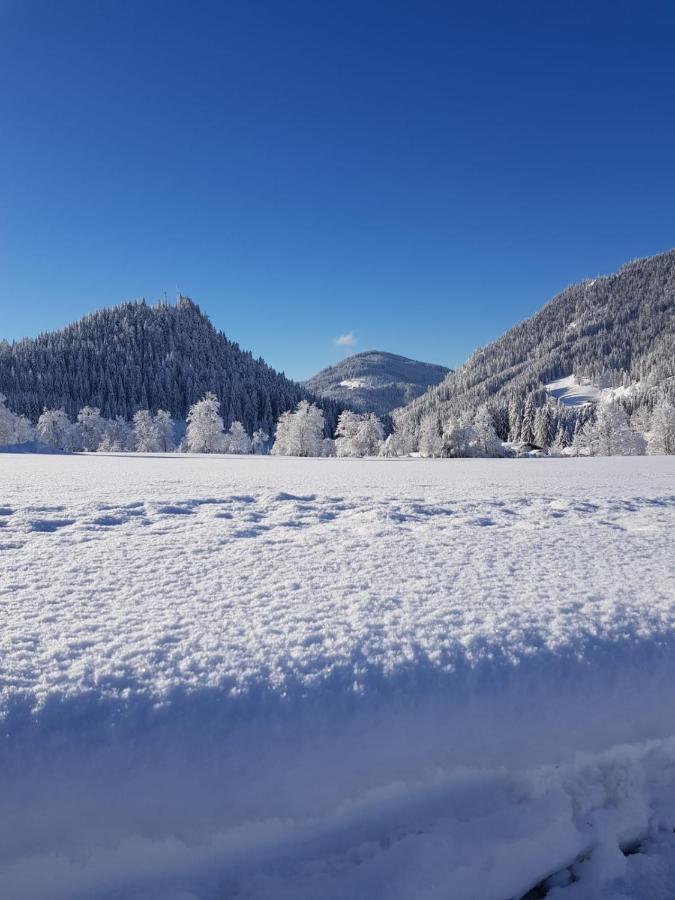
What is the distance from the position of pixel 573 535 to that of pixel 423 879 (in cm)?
461

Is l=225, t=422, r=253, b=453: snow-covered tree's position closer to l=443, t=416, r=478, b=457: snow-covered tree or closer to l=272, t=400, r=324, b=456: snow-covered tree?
l=272, t=400, r=324, b=456: snow-covered tree

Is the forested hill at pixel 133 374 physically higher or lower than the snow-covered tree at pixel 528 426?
higher

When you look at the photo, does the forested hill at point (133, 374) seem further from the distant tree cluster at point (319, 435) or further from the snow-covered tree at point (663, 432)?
the snow-covered tree at point (663, 432)

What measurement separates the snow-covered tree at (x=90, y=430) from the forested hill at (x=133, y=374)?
1786 inches

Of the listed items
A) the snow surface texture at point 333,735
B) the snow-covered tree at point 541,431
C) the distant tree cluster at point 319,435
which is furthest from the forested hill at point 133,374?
the snow surface texture at point 333,735

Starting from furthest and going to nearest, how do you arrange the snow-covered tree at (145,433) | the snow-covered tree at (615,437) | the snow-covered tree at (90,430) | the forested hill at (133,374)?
the forested hill at (133,374), the snow-covered tree at (90,430), the snow-covered tree at (145,433), the snow-covered tree at (615,437)

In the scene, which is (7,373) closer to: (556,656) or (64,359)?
(64,359)

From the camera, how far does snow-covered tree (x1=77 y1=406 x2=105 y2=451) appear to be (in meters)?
77.3

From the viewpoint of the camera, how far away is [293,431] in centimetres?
5672

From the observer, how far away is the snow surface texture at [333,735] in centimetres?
205

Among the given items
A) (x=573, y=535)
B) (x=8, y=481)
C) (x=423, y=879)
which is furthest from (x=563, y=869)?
(x=8, y=481)

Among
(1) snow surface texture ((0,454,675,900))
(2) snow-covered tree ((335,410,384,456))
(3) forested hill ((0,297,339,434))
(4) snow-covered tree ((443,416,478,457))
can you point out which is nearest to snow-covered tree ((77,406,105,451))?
(2) snow-covered tree ((335,410,384,456))

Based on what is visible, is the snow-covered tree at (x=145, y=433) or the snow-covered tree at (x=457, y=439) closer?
the snow-covered tree at (x=457, y=439)

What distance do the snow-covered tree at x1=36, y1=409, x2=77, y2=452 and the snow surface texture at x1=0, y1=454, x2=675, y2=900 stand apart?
260 feet
